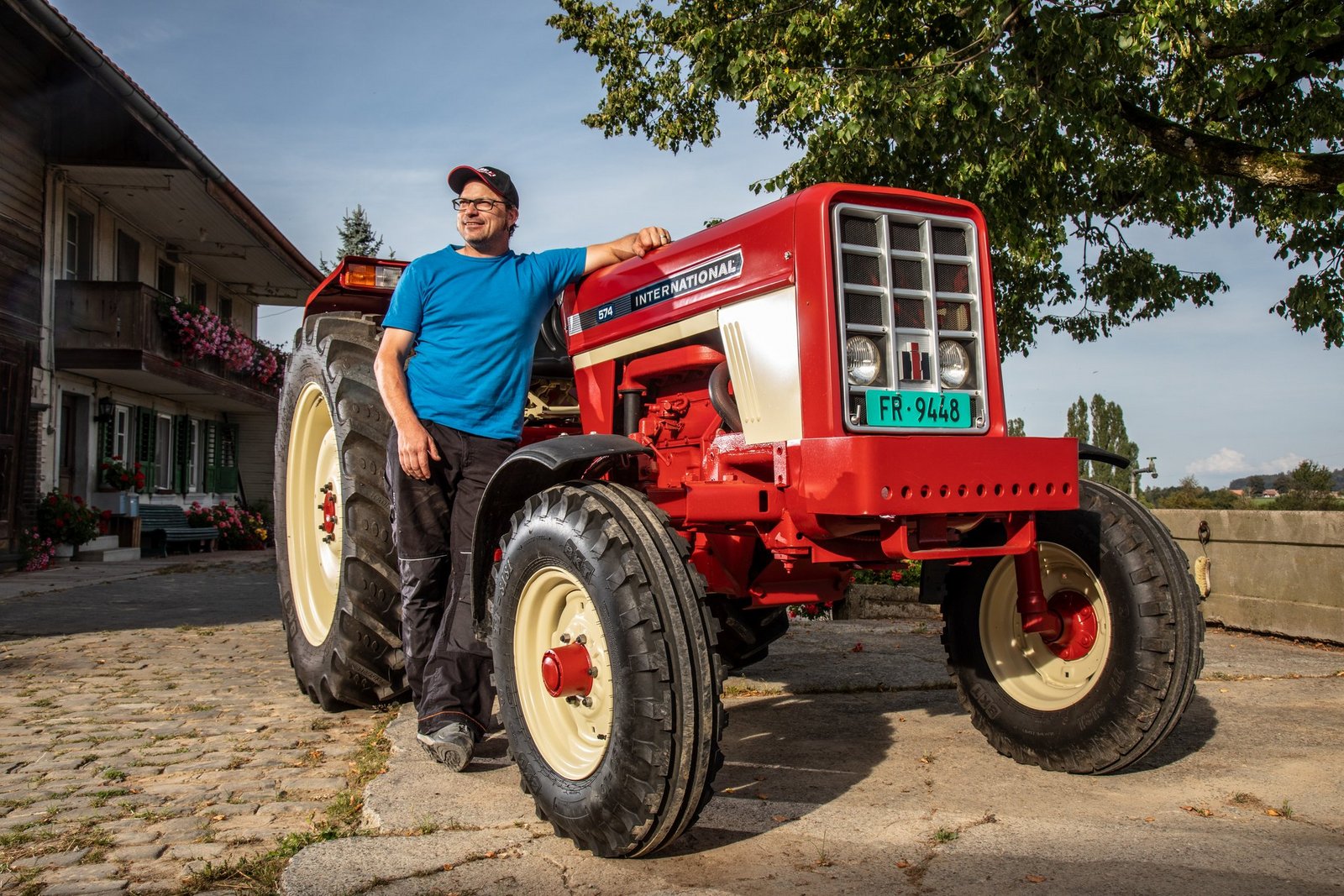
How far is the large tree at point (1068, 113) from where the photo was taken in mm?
8984

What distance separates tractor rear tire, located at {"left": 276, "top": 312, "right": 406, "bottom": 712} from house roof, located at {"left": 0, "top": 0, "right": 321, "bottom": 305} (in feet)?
30.5

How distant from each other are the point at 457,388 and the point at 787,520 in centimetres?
147

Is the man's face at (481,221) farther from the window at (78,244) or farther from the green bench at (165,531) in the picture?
the green bench at (165,531)

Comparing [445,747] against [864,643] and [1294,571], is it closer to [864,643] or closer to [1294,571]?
[864,643]

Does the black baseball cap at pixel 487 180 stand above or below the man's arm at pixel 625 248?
above

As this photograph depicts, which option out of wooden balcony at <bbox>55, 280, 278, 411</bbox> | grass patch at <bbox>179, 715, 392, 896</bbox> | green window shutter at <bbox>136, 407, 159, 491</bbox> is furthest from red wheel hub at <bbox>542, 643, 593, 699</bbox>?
green window shutter at <bbox>136, 407, 159, 491</bbox>

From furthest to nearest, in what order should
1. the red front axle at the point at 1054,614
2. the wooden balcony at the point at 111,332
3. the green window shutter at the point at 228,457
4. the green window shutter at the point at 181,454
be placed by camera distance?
the green window shutter at the point at 228,457 → the green window shutter at the point at 181,454 → the wooden balcony at the point at 111,332 → the red front axle at the point at 1054,614

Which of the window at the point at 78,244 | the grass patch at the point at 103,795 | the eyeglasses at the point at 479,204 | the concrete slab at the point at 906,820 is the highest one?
the window at the point at 78,244

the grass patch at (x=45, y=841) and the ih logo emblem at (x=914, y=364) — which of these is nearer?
the grass patch at (x=45, y=841)

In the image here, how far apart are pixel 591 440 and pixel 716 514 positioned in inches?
17.0

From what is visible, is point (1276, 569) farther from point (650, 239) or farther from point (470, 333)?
point (470, 333)

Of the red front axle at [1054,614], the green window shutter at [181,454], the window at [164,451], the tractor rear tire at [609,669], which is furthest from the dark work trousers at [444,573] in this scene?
the green window shutter at [181,454]

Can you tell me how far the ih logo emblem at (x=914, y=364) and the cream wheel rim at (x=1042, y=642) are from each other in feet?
2.84

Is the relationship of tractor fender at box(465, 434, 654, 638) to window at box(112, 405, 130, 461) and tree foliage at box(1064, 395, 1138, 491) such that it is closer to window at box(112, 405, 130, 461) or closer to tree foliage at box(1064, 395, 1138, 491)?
window at box(112, 405, 130, 461)
